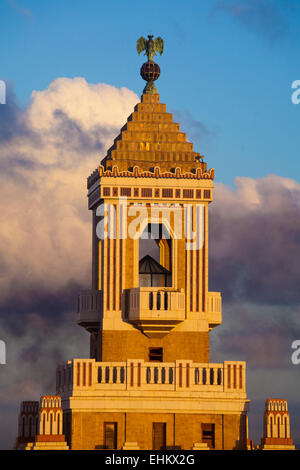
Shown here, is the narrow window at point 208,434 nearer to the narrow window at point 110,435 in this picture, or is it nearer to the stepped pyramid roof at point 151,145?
the narrow window at point 110,435

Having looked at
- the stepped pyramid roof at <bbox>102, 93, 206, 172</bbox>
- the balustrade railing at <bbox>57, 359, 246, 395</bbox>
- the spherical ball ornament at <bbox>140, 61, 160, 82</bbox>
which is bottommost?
the balustrade railing at <bbox>57, 359, 246, 395</bbox>

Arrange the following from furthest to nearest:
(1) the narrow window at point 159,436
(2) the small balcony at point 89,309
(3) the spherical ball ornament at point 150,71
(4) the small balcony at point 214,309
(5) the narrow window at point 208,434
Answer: (3) the spherical ball ornament at point 150,71 < (2) the small balcony at point 89,309 < (4) the small balcony at point 214,309 < (5) the narrow window at point 208,434 < (1) the narrow window at point 159,436

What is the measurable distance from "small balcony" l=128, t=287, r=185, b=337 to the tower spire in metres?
12.8

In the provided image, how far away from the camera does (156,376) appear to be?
344ft

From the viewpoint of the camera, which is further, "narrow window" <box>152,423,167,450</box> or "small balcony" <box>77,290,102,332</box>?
"small balcony" <box>77,290,102,332</box>

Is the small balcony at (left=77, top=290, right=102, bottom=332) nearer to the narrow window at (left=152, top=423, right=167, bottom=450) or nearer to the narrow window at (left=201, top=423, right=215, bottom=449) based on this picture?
the narrow window at (left=152, top=423, right=167, bottom=450)

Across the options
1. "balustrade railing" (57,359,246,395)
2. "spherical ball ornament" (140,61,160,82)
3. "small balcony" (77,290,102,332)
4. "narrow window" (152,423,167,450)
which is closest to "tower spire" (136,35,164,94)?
"spherical ball ornament" (140,61,160,82)

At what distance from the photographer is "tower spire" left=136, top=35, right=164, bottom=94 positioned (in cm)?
→ 11069

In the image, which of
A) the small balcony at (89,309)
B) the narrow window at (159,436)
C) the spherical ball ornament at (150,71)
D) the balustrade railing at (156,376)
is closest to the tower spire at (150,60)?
the spherical ball ornament at (150,71)

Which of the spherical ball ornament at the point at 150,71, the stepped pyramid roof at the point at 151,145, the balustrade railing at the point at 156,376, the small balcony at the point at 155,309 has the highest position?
the spherical ball ornament at the point at 150,71

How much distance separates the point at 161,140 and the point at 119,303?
10037 mm

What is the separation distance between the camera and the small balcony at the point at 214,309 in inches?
4242

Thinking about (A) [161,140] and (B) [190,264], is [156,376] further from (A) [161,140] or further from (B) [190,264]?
(A) [161,140]
